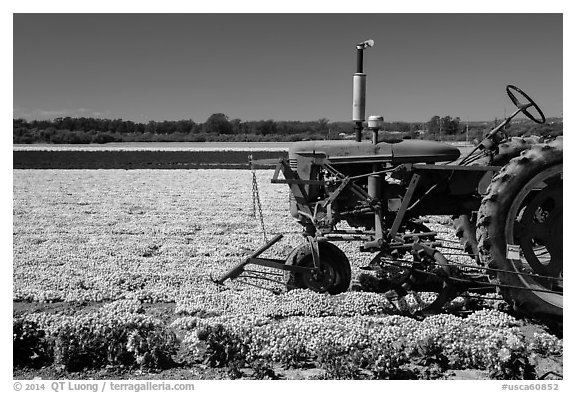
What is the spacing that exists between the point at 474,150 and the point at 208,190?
9773mm

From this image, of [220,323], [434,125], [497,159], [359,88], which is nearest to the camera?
[220,323]

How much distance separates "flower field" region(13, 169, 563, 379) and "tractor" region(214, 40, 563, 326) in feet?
1.06

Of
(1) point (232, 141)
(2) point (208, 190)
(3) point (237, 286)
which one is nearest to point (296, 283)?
(3) point (237, 286)

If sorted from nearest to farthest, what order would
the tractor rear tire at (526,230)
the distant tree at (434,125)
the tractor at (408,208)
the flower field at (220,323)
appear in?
the flower field at (220,323) → the tractor rear tire at (526,230) → the tractor at (408,208) → the distant tree at (434,125)

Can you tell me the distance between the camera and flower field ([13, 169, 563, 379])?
14.1ft

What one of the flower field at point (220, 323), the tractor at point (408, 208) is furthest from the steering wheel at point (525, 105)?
the flower field at point (220, 323)

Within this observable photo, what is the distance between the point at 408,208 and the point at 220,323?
213cm

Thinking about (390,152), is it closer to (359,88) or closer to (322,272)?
A: (359,88)

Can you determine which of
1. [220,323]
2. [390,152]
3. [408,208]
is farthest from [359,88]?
[220,323]

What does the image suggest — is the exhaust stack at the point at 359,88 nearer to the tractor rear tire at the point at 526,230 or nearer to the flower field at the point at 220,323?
the tractor rear tire at the point at 526,230

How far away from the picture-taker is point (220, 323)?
470 cm

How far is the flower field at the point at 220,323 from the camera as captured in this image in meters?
4.30

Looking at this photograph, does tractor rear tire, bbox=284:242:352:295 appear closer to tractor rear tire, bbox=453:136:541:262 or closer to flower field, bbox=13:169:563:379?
flower field, bbox=13:169:563:379

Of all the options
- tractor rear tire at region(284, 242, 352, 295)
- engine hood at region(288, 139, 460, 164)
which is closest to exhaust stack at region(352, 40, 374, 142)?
engine hood at region(288, 139, 460, 164)
